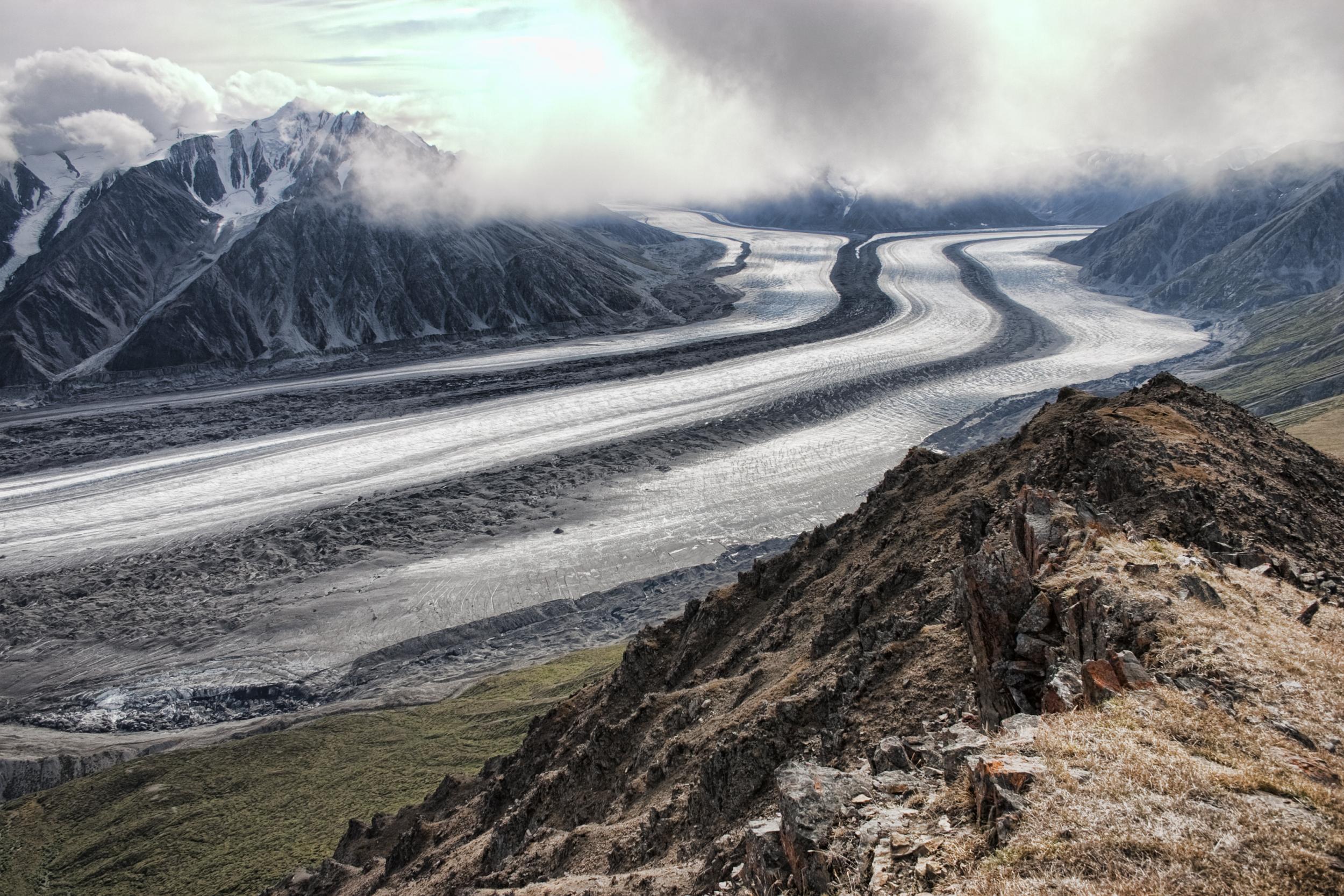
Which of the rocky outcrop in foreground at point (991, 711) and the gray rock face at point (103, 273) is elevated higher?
the gray rock face at point (103, 273)

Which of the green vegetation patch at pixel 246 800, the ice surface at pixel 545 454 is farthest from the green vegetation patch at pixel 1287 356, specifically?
the green vegetation patch at pixel 246 800

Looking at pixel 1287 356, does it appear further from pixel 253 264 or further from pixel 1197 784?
pixel 253 264

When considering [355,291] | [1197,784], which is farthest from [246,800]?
[355,291]

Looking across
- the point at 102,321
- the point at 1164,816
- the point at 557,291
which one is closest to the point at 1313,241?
the point at 557,291

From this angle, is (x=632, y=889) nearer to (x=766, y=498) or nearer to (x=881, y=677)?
(x=881, y=677)

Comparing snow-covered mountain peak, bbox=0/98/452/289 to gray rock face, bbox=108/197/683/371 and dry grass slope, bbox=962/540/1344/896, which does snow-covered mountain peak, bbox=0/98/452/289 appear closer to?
gray rock face, bbox=108/197/683/371

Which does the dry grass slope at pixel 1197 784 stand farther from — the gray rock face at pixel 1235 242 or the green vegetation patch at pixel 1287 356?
the gray rock face at pixel 1235 242
